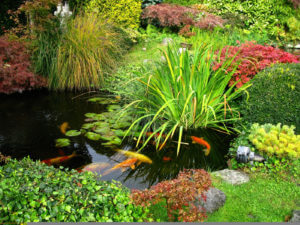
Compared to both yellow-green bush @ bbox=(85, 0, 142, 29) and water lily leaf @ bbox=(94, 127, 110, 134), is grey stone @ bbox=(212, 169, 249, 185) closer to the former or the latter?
water lily leaf @ bbox=(94, 127, 110, 134)

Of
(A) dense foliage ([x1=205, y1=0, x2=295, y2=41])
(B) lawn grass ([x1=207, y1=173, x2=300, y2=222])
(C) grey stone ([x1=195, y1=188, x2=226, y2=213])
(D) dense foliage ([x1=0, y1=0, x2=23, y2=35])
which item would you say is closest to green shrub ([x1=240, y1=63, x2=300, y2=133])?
(B) lawn grass ([x1=207, y1=173, x2=300, y2=222])

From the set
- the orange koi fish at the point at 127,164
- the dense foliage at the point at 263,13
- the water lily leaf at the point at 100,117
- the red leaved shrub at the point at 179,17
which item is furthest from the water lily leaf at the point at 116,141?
the dense foliage at the point at 263,13

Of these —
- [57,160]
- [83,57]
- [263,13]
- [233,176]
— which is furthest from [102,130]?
[263,13]

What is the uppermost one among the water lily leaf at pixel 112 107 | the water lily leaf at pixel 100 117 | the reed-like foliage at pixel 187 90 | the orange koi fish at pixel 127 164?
the reed-like foliage at pixel 187 90

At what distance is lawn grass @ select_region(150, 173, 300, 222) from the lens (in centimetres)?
276

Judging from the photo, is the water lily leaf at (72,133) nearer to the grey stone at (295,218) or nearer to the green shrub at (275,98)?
the green shrub at (275,98)

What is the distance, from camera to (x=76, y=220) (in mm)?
2145

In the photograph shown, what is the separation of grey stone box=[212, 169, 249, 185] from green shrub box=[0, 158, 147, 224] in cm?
127

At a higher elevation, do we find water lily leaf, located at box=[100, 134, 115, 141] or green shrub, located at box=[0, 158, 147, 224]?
green shrub, located at box=[0, 158, 147, 224]

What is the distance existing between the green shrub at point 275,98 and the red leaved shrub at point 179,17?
211 inches

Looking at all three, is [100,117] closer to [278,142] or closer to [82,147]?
→ [82,147]

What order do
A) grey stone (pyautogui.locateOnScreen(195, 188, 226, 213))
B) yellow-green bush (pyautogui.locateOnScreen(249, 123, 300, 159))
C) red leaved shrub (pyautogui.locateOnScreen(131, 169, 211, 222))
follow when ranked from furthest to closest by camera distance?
yellow-green bush (pyautogui.locateOnScreen(249, 123, 300, 159)) → grey stone (pyautogui.locateOnScreen(195, 188, 226, 213)) → red leaved shrub (pyautogui.locateOnScreen(131, 169, 211, 222))

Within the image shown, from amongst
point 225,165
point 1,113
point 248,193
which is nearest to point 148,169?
point 225,165

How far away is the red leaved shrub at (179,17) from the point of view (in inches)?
367
